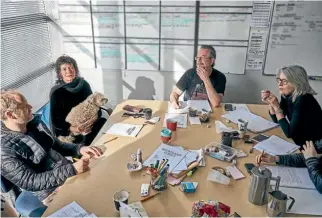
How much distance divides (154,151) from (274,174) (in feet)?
2.24

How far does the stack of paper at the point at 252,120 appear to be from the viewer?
76.9 inches

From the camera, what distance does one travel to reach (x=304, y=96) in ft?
6.09

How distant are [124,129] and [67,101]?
0.77 m

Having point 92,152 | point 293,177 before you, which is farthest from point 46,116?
point 293,177

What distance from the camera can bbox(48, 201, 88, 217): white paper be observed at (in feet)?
3.71

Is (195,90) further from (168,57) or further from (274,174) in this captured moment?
(274,174)

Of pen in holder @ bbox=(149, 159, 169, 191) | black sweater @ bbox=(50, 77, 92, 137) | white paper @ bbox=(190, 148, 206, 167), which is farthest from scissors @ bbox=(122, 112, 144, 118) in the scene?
pen in holder @ bbox=(149, 159, 169, 191)

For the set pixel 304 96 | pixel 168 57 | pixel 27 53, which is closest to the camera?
pixel 304 96

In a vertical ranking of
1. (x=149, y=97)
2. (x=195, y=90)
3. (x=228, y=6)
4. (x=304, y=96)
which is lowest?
(x=149, y=97)

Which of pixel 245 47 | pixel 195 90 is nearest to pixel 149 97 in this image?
pixel 195 90

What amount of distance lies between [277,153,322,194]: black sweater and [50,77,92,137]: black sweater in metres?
1.72

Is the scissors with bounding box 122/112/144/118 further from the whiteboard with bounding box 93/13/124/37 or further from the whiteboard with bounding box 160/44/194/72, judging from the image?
the whiteboard with bounding box 93/13/124/37

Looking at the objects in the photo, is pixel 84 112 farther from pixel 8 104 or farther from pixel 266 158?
pixel 266 158

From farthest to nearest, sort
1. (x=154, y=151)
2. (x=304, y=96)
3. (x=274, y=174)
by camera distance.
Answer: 1. (x=304, y=96)
2. (x=154, y=151)
3. (x=274, y=174)
